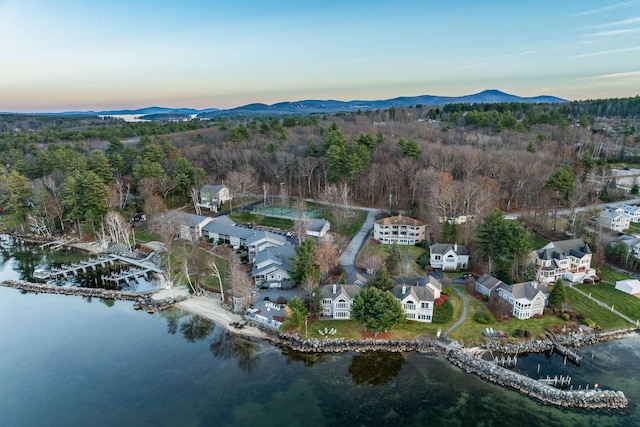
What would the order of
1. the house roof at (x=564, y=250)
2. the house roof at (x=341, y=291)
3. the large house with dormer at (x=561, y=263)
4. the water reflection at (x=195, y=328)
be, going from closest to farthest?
the water reflection at (x=195, y=328)
the house roof at (x=341, y=291)
the large house with dormer at (x=561, y=263)
the house roof at (x=564, y=250)

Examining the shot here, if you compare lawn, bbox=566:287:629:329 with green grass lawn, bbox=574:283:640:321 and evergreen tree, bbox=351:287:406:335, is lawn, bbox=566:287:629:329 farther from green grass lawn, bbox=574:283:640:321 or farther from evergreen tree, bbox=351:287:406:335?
evergreen tree, bbox=351:287:406:335

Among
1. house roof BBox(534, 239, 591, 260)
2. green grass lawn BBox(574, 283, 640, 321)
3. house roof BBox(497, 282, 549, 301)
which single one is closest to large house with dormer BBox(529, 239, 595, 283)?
house roof BBox(534, 239, 591, 260)

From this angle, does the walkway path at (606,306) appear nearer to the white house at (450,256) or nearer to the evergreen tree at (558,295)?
the evergreen tree at (558,295)

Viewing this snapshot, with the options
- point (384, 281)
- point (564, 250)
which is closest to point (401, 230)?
point (384, 281)

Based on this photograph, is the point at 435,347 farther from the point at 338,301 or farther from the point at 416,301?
the point at 338,301

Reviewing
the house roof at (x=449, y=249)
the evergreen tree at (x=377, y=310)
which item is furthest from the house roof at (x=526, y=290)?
the evergreen tree at (x=377, y=310)

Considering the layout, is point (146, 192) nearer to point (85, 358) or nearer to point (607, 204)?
point (85, 358)
